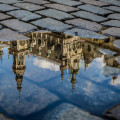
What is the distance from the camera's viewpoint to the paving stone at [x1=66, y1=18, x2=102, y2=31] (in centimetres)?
480

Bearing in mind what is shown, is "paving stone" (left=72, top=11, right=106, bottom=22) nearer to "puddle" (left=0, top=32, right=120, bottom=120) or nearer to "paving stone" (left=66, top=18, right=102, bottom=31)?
"paving stone" (left=66, top=18, right=102, bottom=31)

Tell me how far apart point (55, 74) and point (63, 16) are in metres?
2.43

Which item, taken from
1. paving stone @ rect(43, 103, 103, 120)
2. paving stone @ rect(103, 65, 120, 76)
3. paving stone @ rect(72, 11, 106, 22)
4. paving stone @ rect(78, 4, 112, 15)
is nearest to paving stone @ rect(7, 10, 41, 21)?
paving stone @ rect(72, 11, 106, 22)

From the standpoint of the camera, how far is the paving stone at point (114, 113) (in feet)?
7.71

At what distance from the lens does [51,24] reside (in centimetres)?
485

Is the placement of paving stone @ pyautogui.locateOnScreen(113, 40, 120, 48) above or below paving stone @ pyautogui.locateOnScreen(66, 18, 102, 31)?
below

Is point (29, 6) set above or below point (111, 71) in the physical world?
above

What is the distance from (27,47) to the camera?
3842 mm

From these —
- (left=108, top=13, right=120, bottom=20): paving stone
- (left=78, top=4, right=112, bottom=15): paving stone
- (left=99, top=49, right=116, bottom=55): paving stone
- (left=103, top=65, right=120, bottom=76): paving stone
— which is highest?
(left=78, top=4, right=112, bottom=15): paving stone

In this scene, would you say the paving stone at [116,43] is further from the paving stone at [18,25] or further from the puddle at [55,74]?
the paving stone at [18,25]

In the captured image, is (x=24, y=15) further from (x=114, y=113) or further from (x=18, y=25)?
(x=114, y=113)

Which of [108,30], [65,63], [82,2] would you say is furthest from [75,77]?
[82,2]

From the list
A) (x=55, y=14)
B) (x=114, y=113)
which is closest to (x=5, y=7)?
(x=55, y=14)

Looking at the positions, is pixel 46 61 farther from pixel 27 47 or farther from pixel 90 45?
pixel 90 45
